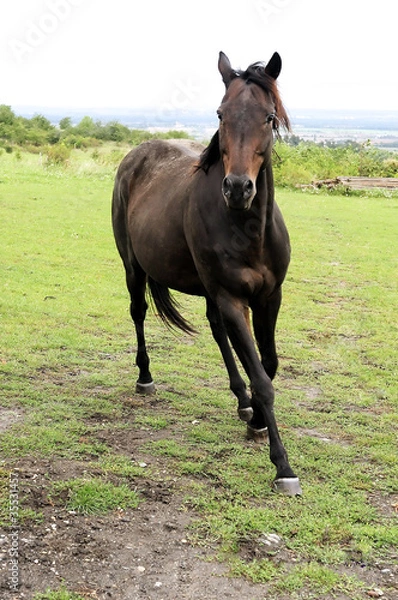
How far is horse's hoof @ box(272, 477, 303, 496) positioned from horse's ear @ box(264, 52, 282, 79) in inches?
96.4

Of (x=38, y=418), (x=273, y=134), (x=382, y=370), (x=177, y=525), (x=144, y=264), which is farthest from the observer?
(x=382, y=370)

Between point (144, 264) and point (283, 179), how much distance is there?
74.9 feet

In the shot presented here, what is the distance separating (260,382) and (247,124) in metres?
1.58

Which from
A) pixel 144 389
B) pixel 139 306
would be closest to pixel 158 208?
pixel 139 306

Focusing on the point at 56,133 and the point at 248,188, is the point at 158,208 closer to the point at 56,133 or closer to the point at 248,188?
the point at 248,188

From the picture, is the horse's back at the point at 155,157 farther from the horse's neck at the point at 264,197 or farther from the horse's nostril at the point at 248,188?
the horse's nostril at the point at 248,188

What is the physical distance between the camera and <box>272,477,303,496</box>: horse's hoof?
3.91 metres

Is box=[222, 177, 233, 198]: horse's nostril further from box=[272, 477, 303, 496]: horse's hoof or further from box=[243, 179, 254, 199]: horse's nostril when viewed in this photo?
box=[272, 477, 303, 496]: horse's hoof

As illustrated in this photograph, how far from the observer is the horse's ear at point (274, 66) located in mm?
3957

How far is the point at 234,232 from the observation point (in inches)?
166

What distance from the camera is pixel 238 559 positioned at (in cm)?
320

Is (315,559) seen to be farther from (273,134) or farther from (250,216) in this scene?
(273,134)

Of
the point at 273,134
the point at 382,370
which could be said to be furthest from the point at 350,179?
the point at 273,134

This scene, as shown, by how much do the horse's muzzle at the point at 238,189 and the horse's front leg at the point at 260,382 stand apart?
87 centimetres
